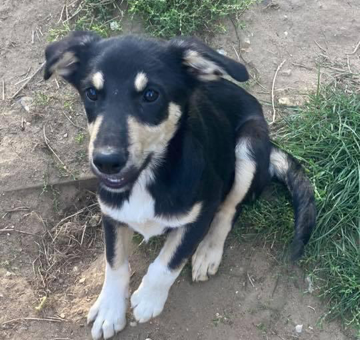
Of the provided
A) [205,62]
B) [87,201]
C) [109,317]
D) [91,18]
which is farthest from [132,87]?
[91,18]

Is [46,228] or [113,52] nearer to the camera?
[113,52]

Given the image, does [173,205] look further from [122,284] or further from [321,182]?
[321,182]

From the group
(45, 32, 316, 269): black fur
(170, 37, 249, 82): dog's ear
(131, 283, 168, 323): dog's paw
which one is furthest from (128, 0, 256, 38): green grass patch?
(131, 283, 168, 323): dog's paw

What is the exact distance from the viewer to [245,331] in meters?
3.65

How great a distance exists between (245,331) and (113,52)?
1884 millimetres

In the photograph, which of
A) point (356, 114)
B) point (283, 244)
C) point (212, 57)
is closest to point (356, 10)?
point (356, 114)

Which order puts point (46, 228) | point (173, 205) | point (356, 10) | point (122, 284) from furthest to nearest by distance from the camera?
point (356, 10) < point (46, 228) < point (122, 284) < point (173, 205)

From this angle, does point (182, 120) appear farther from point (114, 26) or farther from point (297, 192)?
point (114, 26)

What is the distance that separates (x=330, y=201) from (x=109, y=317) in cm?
163

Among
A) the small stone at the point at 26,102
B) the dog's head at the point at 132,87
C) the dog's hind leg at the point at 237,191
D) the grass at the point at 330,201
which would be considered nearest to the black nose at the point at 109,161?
the dog's head at the point at 132,87

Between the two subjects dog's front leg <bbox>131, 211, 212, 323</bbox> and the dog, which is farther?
dog's front leg <bbox>131, 211, 212, 323</bbox>

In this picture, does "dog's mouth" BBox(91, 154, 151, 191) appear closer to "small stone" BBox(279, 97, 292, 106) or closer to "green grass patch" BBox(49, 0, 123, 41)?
"small stone" BBox(279, 97, 292, 106)

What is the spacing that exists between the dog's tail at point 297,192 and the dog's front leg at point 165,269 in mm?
611

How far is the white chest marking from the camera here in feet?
10.6
